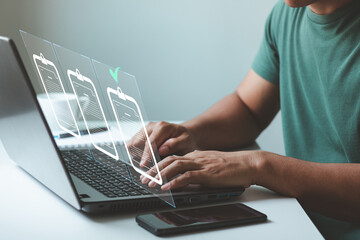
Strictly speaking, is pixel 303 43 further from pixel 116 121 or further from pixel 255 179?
pixel 116 121

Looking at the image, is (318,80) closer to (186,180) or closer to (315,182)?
(315,182)

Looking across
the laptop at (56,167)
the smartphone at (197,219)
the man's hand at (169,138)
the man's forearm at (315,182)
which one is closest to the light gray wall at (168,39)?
the man's hand at (169,138)

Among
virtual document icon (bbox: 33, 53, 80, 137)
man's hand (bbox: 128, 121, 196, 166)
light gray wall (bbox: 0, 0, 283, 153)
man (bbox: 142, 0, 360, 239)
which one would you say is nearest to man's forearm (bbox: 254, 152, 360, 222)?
man (bbox: 142, 0, 360, 239)

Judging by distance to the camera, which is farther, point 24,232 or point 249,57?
point 249,57

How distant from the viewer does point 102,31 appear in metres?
2.08

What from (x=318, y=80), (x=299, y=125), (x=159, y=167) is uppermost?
(x=159, y=167)

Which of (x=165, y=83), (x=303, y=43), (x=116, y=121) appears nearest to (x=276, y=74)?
(x=303, y=43)

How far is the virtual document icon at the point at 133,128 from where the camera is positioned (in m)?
0.67

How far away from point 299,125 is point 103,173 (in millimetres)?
578

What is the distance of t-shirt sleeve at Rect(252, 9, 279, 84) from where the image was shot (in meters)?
1.28

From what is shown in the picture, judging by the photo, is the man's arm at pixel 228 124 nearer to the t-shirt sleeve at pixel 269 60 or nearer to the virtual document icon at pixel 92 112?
the t-shirt sleeve at pixel 269 60

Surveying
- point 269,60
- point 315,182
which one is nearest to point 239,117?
point 269,60

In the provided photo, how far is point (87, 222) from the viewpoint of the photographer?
0.65m

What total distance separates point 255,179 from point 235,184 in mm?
40
